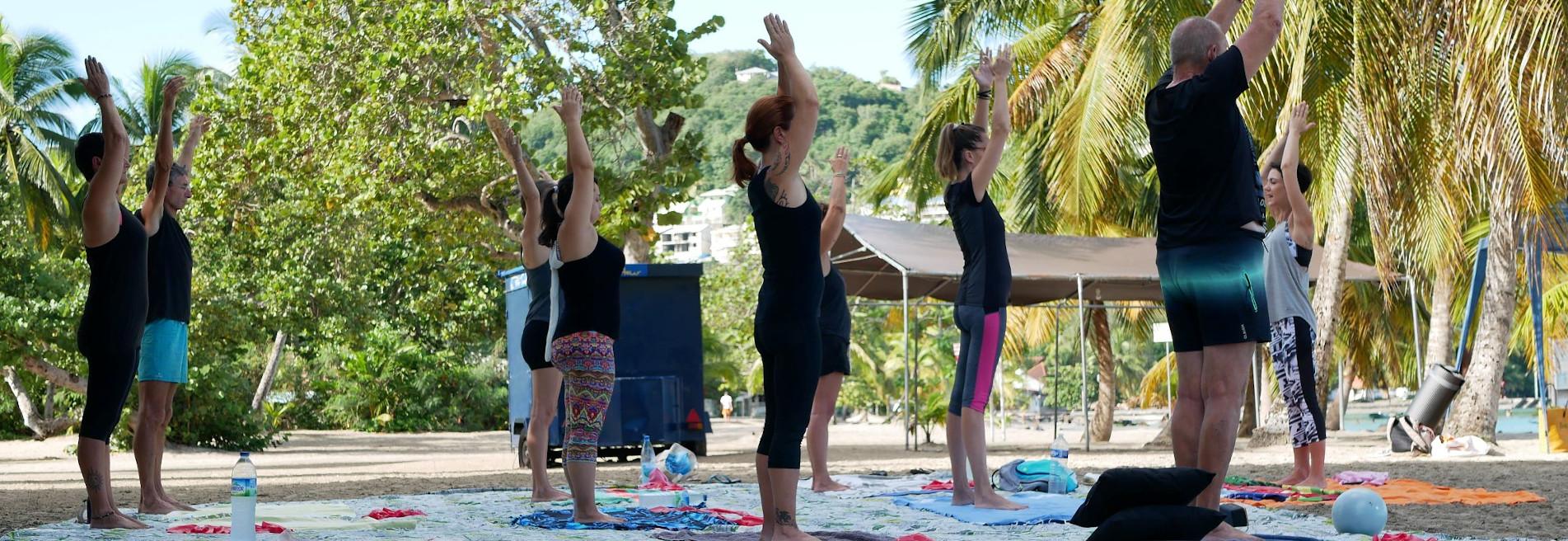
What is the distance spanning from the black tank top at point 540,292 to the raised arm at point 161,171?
5.37 feet

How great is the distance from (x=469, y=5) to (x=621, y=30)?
159 cm

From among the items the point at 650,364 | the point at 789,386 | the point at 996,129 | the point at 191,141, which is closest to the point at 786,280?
the point at 789,386

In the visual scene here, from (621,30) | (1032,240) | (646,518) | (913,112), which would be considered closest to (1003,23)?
(1032,240)

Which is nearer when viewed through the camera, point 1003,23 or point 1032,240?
point 1032,240

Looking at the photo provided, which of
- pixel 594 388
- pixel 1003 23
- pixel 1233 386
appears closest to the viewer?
pixel 1233 386

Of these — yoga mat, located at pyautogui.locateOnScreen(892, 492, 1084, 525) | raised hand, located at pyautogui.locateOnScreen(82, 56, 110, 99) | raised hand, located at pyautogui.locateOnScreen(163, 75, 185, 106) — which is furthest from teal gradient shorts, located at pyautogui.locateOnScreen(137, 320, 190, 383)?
yoga mat, located at pyautogui.locateOnScreen(892, 492, 1084, 525)

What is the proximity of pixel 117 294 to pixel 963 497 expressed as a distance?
3679 millimetres

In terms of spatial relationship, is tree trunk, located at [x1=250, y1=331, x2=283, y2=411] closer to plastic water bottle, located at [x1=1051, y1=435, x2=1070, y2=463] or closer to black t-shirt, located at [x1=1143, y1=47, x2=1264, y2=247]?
plastic water bottle, located at [x1=1051, y1=435, x2=1070, y2=463]

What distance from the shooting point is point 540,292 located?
6.81 metres

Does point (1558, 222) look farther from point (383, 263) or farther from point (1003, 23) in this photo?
point (383, 263)

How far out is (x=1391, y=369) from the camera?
82.6 feet

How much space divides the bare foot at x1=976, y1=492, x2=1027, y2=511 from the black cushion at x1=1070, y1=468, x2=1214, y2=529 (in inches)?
81.4

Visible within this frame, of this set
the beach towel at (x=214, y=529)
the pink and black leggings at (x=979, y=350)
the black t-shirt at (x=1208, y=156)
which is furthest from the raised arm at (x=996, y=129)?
the beach towel at (x=214, y=529)

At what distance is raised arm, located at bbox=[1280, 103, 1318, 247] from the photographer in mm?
6164
